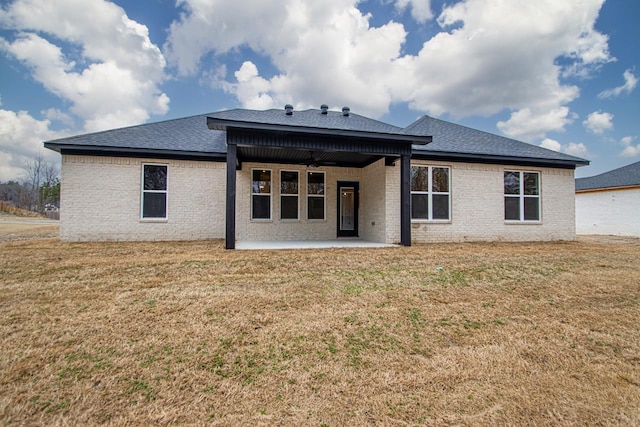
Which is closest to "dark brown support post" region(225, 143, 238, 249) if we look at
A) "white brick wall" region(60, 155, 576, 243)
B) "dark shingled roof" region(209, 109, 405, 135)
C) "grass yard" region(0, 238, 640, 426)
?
"dark shingled roof" region(209, 109, 405, 135)

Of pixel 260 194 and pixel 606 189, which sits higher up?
pixel 606 189

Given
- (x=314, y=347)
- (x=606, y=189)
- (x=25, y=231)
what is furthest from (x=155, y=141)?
(x=606, y=189)

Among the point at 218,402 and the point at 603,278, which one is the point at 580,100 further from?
the point at 218,402

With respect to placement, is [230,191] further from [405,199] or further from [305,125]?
[405,199]

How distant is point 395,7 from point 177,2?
8824 millimetres

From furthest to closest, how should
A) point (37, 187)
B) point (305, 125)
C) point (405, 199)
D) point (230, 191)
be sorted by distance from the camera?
point (37, 187), point (405, 199), point (305, 125), point (230, 191)

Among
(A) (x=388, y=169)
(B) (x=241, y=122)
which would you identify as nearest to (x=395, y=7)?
(A) (x=388, y=169)

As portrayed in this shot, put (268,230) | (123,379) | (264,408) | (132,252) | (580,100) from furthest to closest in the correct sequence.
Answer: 1. (580,100)
2. (268,230)
3. (132,252)
4. (123,379)
5. (264,408)

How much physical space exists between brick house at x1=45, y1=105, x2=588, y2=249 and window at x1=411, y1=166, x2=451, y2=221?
35 mm

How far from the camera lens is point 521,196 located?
11.3 m

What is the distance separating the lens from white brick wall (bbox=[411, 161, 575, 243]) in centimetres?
1052

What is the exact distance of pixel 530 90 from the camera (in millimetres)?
17828

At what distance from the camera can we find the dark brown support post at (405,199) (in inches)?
359

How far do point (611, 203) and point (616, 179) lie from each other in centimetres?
167
